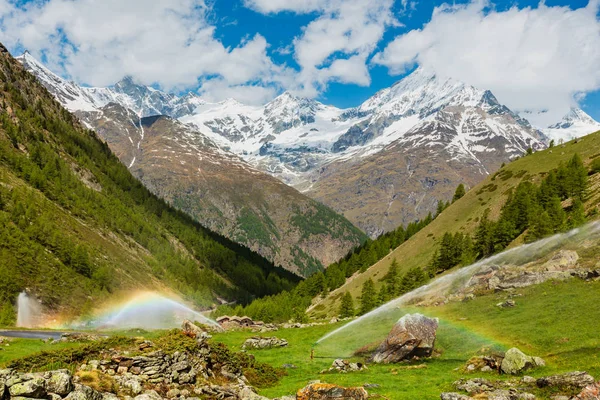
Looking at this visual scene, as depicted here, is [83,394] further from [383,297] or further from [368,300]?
[383,297]

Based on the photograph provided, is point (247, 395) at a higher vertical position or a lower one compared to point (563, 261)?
lower

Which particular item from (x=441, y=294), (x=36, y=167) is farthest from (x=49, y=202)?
(x=441, y=294)

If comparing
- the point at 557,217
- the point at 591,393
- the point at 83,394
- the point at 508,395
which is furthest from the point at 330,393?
the point at 557,217

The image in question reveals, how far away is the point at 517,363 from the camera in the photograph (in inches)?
1222

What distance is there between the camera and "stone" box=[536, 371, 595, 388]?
79.3 ft

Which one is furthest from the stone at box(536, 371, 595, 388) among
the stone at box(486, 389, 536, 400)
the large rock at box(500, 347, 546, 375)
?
the large rock at box(500, 347, 546, 375)

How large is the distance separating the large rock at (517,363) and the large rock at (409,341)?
9.93 meters

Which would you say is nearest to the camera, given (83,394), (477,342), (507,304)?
(83,394)

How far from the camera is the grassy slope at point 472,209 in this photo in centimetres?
13138

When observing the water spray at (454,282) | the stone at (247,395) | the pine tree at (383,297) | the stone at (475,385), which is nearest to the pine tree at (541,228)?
the water spray at (454,282)

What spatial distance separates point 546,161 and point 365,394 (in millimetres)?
149294

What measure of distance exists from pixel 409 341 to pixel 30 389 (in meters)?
33.1

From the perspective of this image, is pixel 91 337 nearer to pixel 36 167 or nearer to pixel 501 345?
pixel 501 345

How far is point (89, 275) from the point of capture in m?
129
